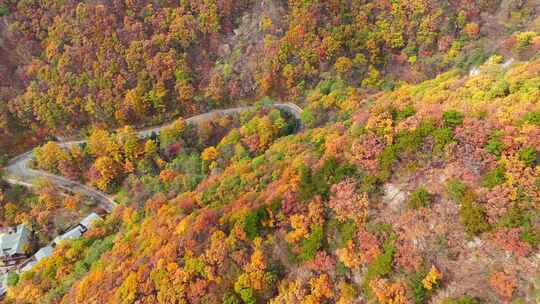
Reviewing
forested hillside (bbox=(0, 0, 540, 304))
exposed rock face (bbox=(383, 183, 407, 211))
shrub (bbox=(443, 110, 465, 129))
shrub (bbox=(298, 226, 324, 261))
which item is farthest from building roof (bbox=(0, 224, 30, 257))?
shrub (bbox=(443, 110, 465, 129))

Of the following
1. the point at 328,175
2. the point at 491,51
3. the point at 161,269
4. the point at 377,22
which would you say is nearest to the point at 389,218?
the point at 328,175

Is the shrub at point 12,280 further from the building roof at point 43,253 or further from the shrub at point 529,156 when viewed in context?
the shrub at point 529,156

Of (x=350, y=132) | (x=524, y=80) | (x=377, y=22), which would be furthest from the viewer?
(x=377, y=22)

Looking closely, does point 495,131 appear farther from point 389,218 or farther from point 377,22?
point 377,22

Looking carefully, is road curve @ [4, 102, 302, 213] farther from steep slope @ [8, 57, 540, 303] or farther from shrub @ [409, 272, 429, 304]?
shrub @ [409, 272, 429, 304]

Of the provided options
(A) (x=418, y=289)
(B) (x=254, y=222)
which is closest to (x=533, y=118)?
(A) (x=418, y=289)

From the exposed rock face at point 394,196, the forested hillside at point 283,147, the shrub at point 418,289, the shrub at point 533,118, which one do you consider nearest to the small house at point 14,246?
the forested hillside at point 283,147
